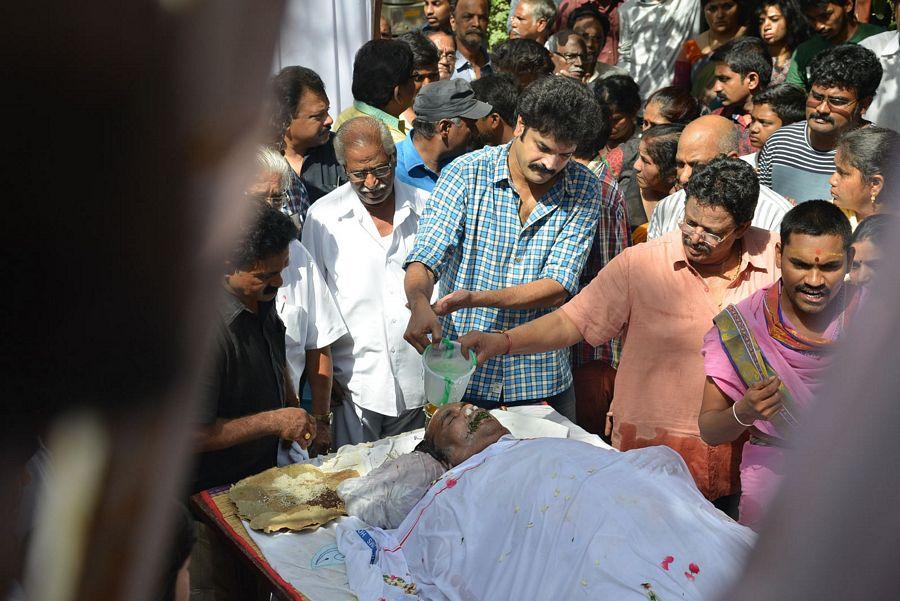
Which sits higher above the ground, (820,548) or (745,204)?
(820,548)

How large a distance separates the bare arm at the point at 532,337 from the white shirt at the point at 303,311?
71 cm

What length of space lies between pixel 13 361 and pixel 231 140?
0.11m

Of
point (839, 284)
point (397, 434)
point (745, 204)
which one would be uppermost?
point (745, 204)

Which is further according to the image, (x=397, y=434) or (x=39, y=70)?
(x=397, y=434)

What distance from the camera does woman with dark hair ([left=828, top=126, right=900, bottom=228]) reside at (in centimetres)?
362

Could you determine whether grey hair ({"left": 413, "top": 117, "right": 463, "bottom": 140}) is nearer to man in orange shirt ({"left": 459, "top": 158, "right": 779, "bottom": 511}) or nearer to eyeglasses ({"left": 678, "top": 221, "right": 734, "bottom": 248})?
man in orange shirt ({"left": 459, "top": 158, "right": 779, "bottom": 511})

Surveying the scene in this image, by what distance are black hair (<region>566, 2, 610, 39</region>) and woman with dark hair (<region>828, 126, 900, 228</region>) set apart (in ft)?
14.6

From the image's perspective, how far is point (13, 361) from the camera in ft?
1.01

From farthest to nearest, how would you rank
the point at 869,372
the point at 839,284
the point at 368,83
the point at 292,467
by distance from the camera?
the point at 368,83, the point at 292,467, the point at 839,284, the point at 869,372

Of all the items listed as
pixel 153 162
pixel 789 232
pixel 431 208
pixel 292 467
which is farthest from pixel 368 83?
pixel 153 162

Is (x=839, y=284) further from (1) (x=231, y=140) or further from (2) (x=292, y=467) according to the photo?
(1) (x=231, y=140)

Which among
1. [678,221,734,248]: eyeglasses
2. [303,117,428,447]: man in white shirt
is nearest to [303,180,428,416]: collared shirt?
[303,117,428,447]: man in white shirt

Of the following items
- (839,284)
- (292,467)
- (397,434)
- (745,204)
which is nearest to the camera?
(839,284)

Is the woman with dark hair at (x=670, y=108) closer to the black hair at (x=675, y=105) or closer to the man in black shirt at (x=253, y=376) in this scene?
the black hair at (x=675, y=105)
